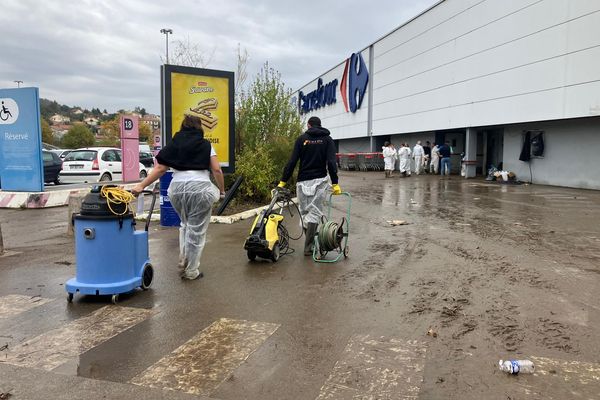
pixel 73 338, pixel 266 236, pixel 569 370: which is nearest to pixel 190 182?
pixel 266 236

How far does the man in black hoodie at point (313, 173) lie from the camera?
7086 millimetres

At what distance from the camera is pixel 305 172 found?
7121 millimetres

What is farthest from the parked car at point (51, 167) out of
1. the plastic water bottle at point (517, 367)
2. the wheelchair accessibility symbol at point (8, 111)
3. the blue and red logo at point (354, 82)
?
the blue and red logo at point (354, 82)

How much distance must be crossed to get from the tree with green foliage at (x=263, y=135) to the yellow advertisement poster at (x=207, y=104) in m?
1.26

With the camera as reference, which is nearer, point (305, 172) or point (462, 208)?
point (305, 172)

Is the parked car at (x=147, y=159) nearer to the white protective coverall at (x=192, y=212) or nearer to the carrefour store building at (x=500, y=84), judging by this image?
the carrefour store building at (x=500, y=84)

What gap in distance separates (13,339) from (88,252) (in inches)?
45.1

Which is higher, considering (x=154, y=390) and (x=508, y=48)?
(x=508, y=48)

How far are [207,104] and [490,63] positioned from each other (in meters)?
16.3

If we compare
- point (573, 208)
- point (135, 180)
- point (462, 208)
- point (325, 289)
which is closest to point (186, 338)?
point (325, 289)

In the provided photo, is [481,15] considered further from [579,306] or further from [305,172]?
[579,306]

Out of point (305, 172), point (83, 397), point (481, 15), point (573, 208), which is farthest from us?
point (481, 15)

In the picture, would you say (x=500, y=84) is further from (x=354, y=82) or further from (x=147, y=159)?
(x=354, y=82)

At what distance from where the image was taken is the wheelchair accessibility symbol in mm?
12617
